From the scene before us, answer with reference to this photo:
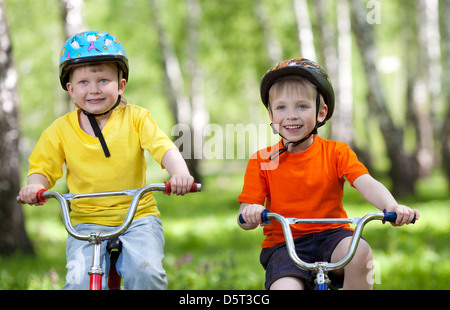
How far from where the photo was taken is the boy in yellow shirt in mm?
3615

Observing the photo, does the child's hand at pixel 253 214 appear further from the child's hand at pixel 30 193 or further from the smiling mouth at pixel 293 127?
the child's hand at pixel 30 193

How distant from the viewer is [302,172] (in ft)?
11.5

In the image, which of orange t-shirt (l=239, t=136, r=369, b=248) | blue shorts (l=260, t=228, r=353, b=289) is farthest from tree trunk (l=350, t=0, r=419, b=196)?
blue shorts (l=260, t=228, r=353, b=289)

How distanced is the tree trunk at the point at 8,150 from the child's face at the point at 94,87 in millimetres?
4128

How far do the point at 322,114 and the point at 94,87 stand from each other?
1.41 metres

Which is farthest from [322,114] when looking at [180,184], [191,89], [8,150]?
[191,89]

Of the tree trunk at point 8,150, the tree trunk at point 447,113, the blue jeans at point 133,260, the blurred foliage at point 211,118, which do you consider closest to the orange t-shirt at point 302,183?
the blue jeans at point 133,260

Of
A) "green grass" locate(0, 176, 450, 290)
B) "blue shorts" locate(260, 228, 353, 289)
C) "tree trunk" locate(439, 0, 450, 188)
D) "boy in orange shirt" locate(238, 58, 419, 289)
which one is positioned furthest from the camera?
"tree trunk" locate(439, 0, 450, 188)

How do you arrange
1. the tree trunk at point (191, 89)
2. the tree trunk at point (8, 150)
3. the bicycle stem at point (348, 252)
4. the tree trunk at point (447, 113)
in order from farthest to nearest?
the tree trunk at point (191, 89) < the tree trunk at point (447, 113) < the tree trunk at point (8, 150) < the bicycle stem at point (348, 252)

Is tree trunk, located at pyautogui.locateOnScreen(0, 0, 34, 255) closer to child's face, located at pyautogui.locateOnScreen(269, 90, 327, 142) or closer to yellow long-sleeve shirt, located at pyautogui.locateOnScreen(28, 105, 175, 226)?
yellow long-sleeve shirt, located at pyautogui.locateOnScreen(28, 105, 175, 226)

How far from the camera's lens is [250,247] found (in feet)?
28.7

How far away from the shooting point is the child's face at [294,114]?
3.51 m

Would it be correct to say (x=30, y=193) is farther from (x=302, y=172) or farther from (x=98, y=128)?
(x=302, y=172)
